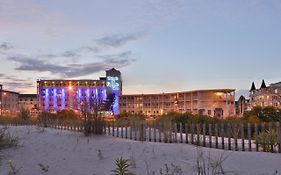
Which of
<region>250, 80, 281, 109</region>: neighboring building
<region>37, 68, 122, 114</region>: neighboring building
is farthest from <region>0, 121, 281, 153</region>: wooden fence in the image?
<region>250, 80, 281, 109</region>: neighboring building

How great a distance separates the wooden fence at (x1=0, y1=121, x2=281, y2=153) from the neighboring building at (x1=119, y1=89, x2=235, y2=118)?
6882 cm

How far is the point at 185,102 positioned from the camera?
118 meters

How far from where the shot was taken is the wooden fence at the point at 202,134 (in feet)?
43.3

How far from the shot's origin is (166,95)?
123 metres

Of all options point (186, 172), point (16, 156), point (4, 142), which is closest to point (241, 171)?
point (186, 172)

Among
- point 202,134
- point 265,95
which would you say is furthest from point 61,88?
point 202,134

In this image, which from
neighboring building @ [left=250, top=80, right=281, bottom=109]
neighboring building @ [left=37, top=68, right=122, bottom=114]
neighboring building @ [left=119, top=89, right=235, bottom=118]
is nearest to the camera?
neighboring building @ [left=119, top=89, right=235, bottom=118]

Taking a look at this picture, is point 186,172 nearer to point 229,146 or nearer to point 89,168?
point 89,168

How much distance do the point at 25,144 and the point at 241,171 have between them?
7.95m

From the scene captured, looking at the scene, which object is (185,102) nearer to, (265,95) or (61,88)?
(61,88)

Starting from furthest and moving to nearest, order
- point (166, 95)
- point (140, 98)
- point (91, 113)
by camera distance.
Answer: point (140, 98), point (166, 95), point (91, 113)

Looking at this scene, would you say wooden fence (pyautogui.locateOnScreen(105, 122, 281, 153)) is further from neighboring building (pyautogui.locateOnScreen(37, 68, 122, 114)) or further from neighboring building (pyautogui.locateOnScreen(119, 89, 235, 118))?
neighboring building (pyautogui.locateOnScreen(37, 68, 122, 114))

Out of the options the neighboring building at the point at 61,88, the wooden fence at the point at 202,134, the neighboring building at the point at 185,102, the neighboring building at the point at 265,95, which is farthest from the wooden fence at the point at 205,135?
the neighboring building at the point at 265,95

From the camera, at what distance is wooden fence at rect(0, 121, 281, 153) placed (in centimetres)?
1321
